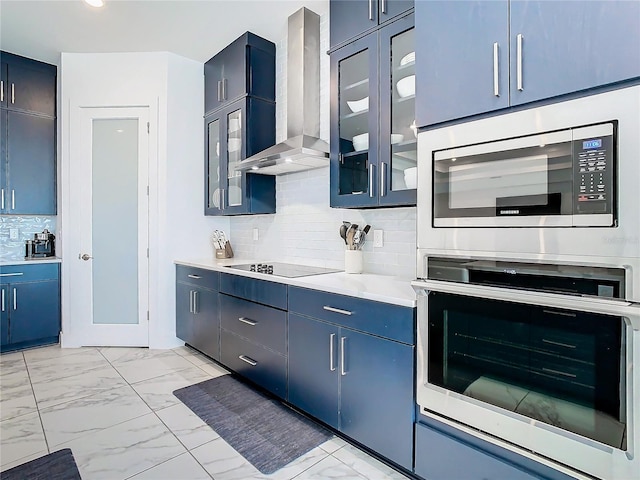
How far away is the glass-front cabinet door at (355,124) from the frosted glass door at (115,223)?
7.86 ft

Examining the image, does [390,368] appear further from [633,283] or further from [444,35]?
[444,35]

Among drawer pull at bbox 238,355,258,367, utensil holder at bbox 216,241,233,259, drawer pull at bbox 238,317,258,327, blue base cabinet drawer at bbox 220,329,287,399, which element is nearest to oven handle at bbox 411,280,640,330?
blue base cabinet drawer at bbox 220,329,287,399

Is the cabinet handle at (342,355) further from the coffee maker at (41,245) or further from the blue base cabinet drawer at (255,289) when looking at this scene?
the coffee maker at (41,245)

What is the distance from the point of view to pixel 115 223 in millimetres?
3725

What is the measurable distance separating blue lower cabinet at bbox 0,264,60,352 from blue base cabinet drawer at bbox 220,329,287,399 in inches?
82.4

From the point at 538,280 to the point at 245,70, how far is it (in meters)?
2.99

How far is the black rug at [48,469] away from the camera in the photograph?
176 centimetres

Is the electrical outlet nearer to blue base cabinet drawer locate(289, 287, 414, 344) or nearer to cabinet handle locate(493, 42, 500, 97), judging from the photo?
blue base cabinet drawer locate(289, 287, 414, 344)

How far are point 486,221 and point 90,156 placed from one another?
12.7ft

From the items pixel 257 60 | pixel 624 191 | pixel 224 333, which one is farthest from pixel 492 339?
pixel 257 60

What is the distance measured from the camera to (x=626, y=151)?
109 cm

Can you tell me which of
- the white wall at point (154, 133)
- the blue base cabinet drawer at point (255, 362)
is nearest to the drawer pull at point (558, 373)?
the blue base cabinet drawer at point (255, 362)

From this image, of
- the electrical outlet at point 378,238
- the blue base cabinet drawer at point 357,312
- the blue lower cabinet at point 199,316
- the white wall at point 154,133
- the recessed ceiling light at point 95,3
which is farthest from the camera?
the white wall at point 154,133

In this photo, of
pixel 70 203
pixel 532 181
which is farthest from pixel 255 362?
pixel 70 203
